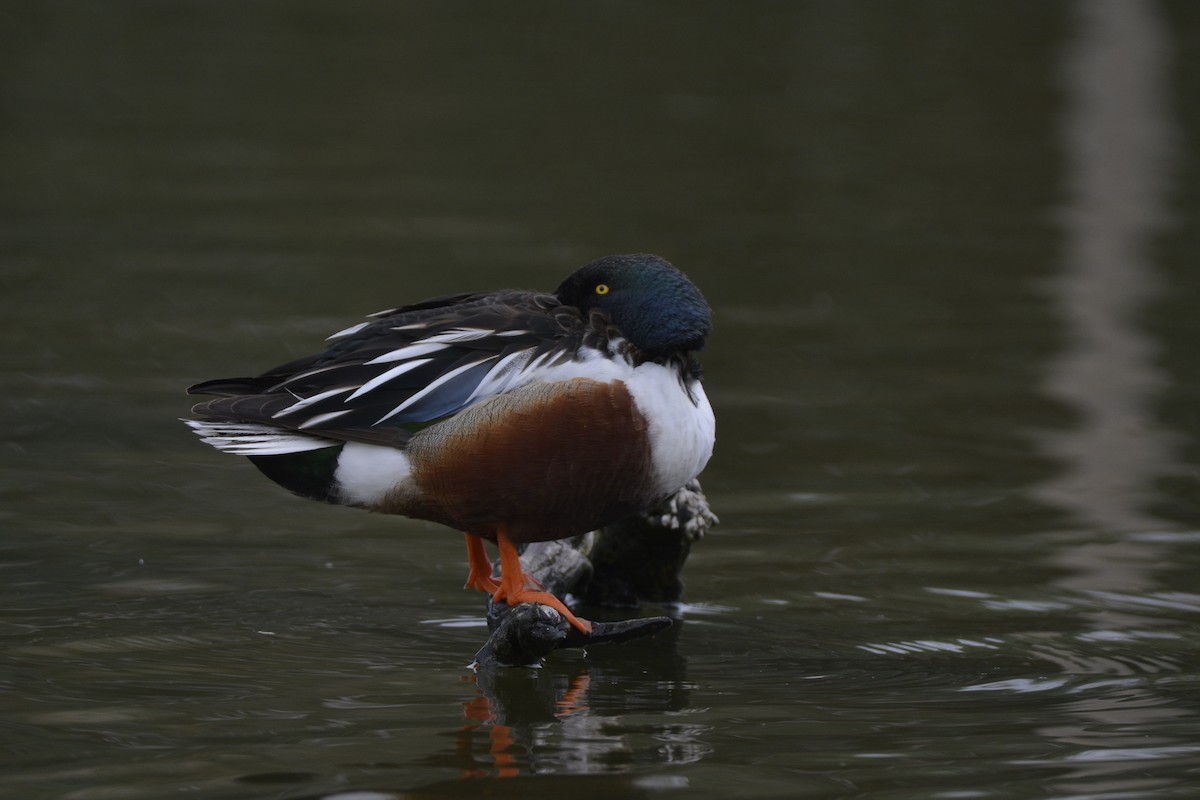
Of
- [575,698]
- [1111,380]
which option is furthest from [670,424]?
[1111,380]

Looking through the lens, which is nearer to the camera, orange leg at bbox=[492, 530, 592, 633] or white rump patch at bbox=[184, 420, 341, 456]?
white rump patch at bbox=[184, 420, 341, 456]

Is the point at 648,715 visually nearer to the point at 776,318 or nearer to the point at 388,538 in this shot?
the point at 388,538

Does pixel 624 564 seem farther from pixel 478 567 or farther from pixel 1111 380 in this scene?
pixel 1111 380

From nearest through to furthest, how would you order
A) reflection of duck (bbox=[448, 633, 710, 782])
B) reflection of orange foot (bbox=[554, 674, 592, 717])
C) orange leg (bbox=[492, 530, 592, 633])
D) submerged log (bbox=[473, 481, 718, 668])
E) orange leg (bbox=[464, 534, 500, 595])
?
reflection of duck (bbox=[448, 633, 710, 782]), reflection of orange foot (bbox=[554, 674, 592, 717]), orange leg (bbox=[492, 530, 592, 633]), submerged log (bbox=[473, 481, 718, 668]), orange leg (bbox=[464, 534, 500, 595])

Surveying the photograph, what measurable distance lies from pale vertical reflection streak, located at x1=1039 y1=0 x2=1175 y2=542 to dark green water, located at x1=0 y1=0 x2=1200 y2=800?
0.05 m

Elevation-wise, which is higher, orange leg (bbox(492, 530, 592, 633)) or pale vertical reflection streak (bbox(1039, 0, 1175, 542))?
pale vertical reflection streak (bbox(1039, 0, 1175, 542))

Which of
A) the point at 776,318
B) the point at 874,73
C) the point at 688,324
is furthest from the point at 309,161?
the point at 688,324

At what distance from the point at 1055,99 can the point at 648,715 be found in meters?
18.6

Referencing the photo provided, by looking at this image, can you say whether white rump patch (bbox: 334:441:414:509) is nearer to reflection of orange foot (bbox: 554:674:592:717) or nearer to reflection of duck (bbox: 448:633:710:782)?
reflection of duck (bbox: 448:633:710:782)

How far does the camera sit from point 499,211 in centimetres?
1559

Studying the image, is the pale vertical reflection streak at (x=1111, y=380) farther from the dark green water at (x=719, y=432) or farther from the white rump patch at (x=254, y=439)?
the white rump patch at (x=254, y=439)

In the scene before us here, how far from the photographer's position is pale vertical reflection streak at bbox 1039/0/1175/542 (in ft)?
29.0

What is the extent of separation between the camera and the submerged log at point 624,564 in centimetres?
636

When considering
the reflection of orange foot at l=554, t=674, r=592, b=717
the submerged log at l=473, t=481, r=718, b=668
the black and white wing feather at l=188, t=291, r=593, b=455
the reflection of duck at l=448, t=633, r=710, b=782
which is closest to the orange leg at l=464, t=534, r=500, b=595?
the submerged log at l=473, t=481, r=718, b=668
